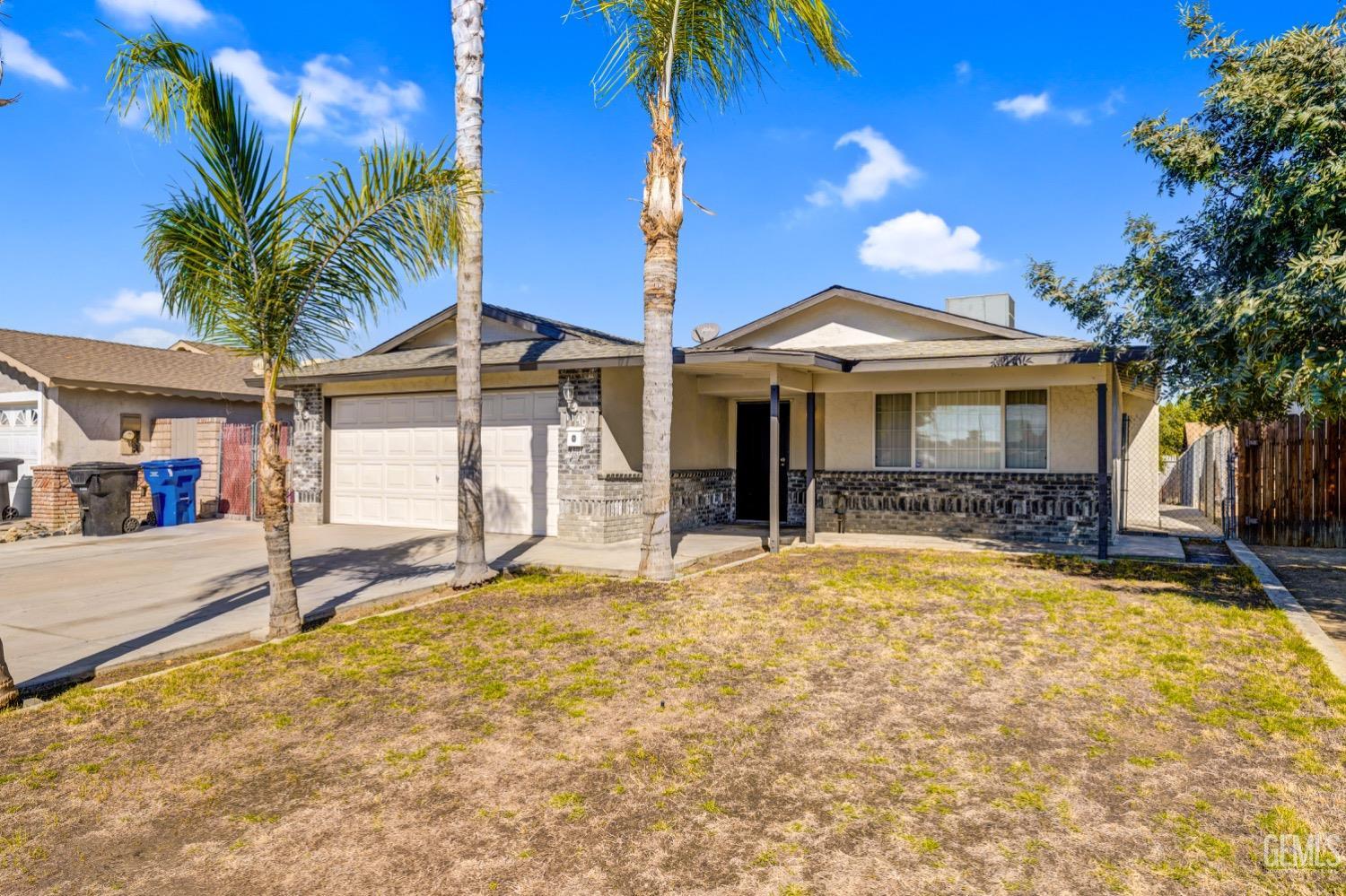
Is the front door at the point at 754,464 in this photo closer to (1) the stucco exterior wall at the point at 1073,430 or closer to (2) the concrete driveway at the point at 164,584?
(1) the stucco exterior wall at the point at 1073,430

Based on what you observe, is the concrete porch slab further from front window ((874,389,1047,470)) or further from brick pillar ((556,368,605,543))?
brick pillar ((556,368,605,543))

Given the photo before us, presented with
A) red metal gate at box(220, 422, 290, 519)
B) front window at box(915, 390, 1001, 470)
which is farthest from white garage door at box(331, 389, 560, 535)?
front window at box(915, 390, 1001, 470)

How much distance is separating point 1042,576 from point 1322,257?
171 inches

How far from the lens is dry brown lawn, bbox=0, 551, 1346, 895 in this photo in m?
3.08

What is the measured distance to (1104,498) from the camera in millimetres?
10734

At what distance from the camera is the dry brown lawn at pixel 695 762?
121 inches

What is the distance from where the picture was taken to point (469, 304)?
8555mm

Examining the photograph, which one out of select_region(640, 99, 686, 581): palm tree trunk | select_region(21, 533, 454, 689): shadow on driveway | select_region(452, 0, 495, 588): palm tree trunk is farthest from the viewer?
select_region(640, 99, 686, 581): palm tree trunk

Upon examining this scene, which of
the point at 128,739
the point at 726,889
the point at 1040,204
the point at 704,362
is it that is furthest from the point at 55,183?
the point at 1040,204

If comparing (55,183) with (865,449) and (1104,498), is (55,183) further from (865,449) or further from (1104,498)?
(1104,498)

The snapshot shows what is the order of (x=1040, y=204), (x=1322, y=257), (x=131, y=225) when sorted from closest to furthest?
(x=131, y=225) → (x=1322, y=257) → (x=1040, y=204)

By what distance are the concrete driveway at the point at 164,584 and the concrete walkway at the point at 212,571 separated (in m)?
0.02

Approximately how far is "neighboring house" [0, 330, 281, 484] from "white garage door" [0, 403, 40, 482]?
0.06 ft

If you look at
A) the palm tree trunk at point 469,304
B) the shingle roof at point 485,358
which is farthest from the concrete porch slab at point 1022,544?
the palm tree trunk at point 469,304
